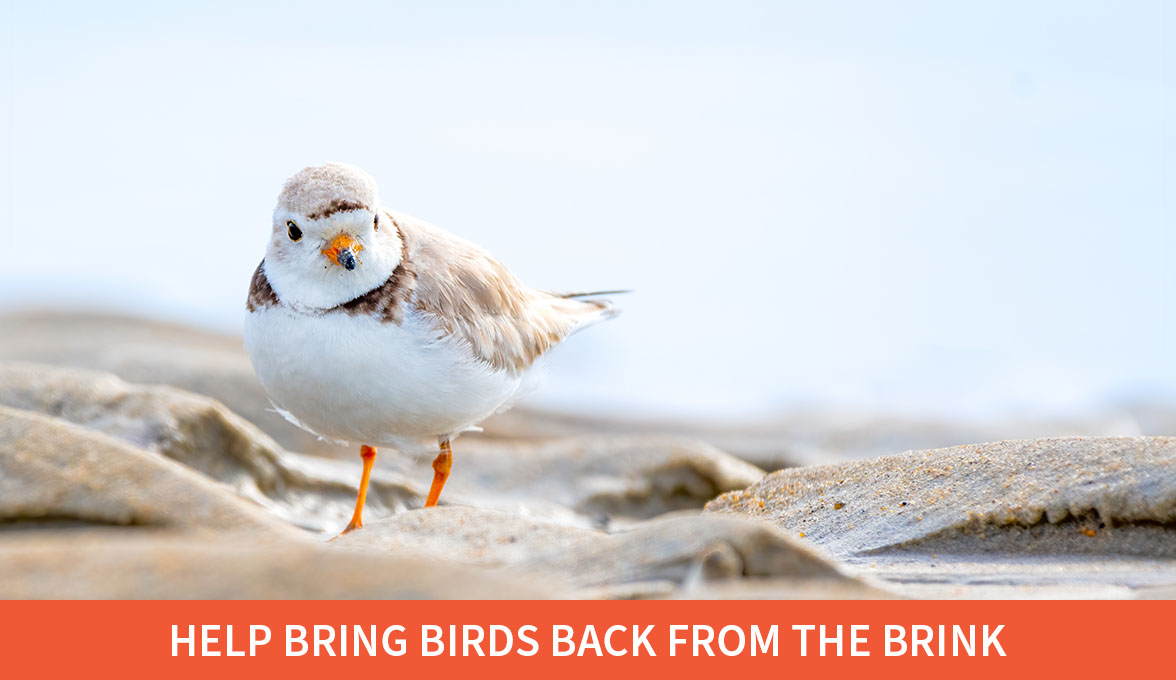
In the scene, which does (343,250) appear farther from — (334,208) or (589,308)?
(589,308)

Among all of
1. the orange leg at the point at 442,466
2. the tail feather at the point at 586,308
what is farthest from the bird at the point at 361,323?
the tail feather at the point at 586,308

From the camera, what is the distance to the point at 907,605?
300cm

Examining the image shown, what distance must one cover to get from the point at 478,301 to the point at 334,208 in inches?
39.8

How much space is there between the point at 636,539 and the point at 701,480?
4273mm

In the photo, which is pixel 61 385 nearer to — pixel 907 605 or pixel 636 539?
pixel 636 539

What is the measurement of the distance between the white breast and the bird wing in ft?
0.46

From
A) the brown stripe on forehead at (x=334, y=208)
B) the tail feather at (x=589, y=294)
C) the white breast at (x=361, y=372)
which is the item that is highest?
the tail feather at (x=589, y=294)

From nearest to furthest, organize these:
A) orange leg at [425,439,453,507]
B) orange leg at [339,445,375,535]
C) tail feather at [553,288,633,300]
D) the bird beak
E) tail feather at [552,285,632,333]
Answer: the bird beak < orange leg at [339,445,375,535] < orange leg at [425,439,453,507] < tail feather at [552,285,632,333] < tail feather at [553,288,633,300]

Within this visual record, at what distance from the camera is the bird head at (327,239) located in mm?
4637

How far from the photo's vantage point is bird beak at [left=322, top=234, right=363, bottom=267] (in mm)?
4613

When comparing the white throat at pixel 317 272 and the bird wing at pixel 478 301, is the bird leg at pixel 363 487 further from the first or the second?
the white throat at pixel 317 272

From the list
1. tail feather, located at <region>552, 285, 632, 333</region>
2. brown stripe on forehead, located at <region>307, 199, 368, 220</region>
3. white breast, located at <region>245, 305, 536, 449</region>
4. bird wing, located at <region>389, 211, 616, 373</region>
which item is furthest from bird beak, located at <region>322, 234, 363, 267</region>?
tail feather, located at <region>552, 285, 632, 333</region>

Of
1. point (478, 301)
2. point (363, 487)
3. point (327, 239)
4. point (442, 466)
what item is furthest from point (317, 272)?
point (442, 466)

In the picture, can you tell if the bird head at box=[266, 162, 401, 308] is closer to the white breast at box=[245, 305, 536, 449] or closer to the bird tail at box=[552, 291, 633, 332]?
the white breast at box=[245, 305, 536, 449]
